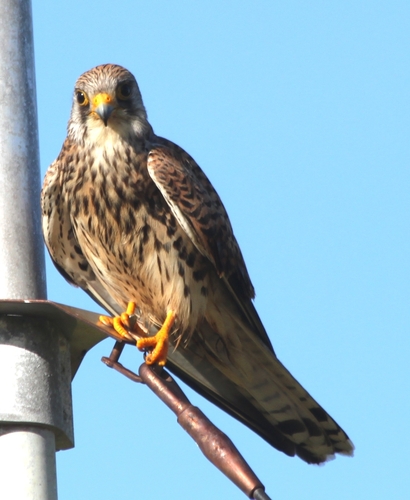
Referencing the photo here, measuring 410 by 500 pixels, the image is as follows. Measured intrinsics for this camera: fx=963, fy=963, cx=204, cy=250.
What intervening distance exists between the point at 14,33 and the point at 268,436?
6.72 ft

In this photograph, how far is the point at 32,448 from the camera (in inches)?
93.6

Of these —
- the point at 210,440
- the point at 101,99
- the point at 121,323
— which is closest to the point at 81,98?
the point at 101,99

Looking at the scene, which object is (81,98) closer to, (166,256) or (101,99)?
(101,99)

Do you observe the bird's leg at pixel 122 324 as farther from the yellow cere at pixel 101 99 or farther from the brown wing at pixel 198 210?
the yellow cere at pixel 101 99

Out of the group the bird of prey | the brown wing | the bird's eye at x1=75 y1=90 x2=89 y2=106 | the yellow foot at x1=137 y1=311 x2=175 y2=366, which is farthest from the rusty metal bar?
the bird's eye at x1=75 y1=90 x2=89 y2=106

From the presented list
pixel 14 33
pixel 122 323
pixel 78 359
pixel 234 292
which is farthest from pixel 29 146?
pixel 234 292

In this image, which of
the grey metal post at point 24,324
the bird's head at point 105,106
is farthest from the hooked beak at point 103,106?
the grey metal post at point 24,324

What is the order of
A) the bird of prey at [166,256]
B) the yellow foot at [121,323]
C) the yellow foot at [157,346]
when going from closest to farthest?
the yellow foot at [121,323] → the yellow foot at [157,346] → the bird of prey at [166,256]

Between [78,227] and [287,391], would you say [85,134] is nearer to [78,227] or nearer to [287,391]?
[78,227]

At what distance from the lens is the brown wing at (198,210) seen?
426cm

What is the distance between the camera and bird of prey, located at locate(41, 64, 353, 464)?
4.23m

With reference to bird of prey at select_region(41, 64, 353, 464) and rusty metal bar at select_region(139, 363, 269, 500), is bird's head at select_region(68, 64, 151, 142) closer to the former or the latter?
bird of prey at select_region(41, 64, 353, 464)

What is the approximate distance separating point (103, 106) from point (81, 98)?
0.22 meters

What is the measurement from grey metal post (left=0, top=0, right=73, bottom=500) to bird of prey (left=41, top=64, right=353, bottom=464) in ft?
4.03
